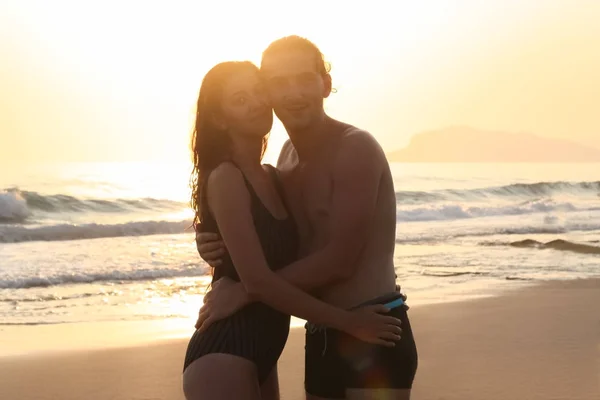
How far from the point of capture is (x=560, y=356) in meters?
6.55

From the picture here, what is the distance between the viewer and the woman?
3.00 m

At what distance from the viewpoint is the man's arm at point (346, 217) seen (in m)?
3.02

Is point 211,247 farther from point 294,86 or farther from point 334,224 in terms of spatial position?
point 294,86

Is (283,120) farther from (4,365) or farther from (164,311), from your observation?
(164,311)

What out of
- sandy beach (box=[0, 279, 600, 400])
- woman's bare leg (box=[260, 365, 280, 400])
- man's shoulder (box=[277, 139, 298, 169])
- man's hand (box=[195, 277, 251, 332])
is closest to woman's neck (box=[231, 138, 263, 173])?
man's shoulder (box=[277, 139, 298, 169])

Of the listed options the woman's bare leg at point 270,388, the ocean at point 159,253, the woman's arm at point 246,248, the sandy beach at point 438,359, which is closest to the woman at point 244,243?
the woman's arm at point 246,248

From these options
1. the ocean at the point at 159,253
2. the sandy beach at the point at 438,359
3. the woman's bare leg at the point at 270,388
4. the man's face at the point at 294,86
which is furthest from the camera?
the ocean at the point at 159,253

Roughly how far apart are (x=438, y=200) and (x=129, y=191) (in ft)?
46.0

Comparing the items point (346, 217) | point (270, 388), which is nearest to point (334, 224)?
point (346, 217)

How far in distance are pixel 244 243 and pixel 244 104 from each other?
0.58 meters

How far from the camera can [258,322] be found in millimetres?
3125

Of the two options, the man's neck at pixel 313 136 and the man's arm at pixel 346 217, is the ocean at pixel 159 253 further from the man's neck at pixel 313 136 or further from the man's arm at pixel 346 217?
the man's arm at pixel 346 217

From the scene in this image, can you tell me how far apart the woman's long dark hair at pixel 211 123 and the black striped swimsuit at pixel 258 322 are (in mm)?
142

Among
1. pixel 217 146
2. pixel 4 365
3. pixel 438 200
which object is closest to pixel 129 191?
pixel 438 200
